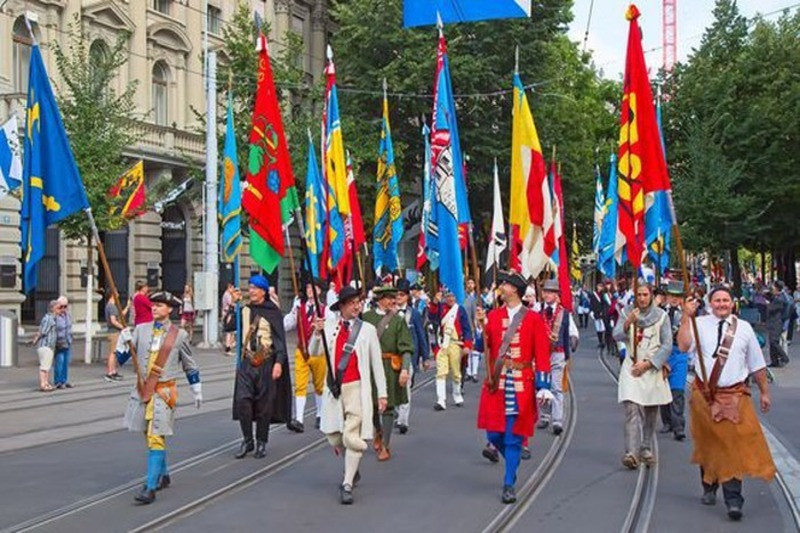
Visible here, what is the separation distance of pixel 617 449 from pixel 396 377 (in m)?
2.48

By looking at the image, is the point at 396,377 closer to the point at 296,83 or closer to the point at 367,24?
the point at 296,83

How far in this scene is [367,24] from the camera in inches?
1471

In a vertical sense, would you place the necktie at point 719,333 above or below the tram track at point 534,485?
above

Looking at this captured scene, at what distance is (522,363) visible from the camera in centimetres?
885

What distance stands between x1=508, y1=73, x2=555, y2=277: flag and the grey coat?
419 centimetres

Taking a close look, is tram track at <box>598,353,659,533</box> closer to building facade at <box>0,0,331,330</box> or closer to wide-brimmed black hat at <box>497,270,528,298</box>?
wide-brimmed black hat at <box>497,270,528,298</box>

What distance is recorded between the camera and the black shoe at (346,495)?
8484mm

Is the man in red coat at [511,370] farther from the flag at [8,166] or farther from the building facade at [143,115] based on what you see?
the building facade at [143,115]

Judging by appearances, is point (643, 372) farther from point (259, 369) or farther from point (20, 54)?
point (20, 54)

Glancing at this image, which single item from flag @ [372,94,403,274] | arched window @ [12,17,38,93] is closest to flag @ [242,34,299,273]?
flag @ [372,94,403,274]

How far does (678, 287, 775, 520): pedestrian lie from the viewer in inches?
315

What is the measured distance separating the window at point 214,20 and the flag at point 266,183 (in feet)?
90.3

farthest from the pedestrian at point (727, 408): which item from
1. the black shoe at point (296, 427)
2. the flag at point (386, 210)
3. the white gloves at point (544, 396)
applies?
the flag at point (386, 210)

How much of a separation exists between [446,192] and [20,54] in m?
20.6
